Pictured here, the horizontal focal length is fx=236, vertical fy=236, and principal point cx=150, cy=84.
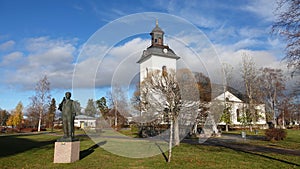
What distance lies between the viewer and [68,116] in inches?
457

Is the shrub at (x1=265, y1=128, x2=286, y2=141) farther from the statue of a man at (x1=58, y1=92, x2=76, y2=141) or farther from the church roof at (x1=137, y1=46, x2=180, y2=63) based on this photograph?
the church roof at (x1=137, y1=46, x2=180, y2=63)

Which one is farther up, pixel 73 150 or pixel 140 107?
pixel 140 107

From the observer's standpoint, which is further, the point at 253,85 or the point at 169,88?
the point at 253,85

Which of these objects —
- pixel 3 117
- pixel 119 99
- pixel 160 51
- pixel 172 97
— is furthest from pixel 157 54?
pixel 3 117

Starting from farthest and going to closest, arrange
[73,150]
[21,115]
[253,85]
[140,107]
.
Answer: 1. [21,115]
2. [253,85]
3. [140,107]
4. [73,150]

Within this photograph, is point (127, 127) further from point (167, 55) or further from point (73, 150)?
point (73, 150)

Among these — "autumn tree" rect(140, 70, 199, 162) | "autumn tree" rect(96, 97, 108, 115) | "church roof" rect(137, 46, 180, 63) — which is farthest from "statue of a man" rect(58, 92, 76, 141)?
"church roof" rect(137, 46, 180, 63)

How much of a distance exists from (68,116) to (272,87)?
41179 mm

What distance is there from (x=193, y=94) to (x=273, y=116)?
99.0ft

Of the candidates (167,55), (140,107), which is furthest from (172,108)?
(167,55)

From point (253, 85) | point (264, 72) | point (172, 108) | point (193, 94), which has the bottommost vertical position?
point (172, 108)

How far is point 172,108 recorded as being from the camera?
1636 cm

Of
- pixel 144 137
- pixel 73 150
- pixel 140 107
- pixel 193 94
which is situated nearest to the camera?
pixel 73 150

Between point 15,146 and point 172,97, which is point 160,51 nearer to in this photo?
point 172,97
